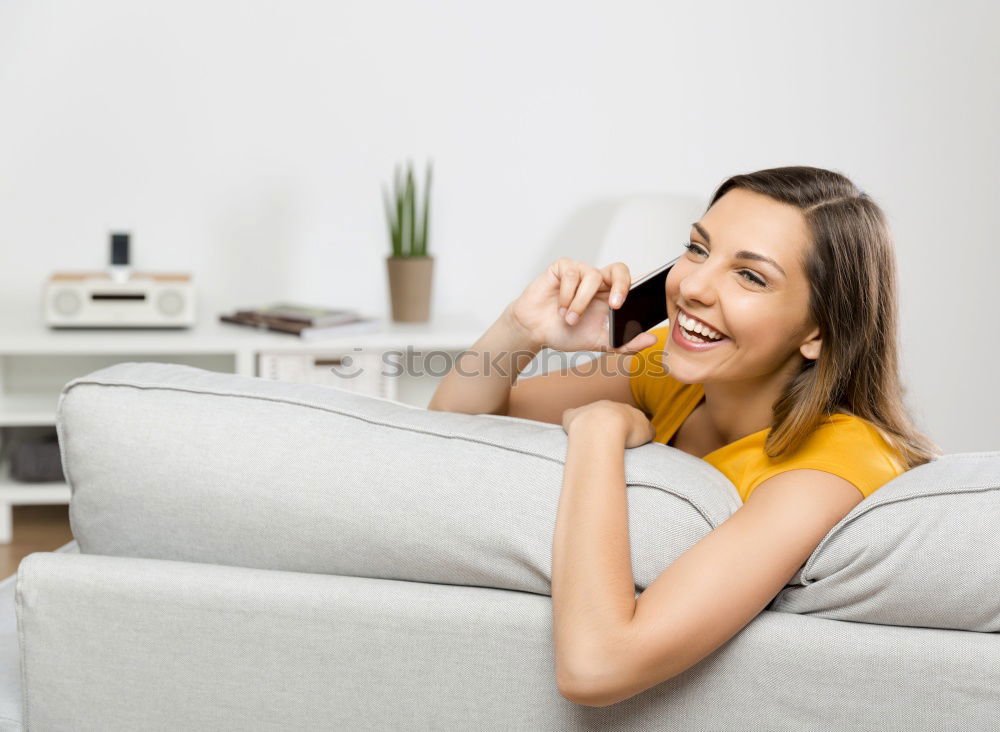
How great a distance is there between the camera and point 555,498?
0.94 m

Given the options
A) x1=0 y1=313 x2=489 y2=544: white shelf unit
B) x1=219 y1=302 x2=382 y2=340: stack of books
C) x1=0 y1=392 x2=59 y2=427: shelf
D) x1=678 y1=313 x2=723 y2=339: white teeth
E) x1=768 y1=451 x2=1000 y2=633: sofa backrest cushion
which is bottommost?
x1=0 y1=392 x2=59 y2=427: shelf

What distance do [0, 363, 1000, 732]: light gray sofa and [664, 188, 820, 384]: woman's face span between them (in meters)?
0.32

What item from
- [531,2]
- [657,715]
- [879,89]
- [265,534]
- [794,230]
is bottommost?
[657,715]

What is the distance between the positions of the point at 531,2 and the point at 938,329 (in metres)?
1.71

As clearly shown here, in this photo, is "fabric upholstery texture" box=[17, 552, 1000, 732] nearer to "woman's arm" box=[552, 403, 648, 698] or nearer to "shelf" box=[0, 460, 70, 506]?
"woman's arm" box=[552, 403, 648, 698]

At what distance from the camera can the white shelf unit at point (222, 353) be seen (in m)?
2.80

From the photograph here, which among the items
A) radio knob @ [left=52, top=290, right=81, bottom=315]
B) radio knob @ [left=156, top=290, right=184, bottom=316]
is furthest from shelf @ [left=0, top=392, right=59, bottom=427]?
radio knob @ [left=156, top=290, right=184, bottom=316]

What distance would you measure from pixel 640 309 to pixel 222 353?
180cm

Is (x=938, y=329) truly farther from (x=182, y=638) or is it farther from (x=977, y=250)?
(x=182, y=638)

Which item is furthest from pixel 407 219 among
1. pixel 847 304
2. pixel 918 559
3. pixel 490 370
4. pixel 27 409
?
pixel 918 559

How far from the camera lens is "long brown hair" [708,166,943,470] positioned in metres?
1.24

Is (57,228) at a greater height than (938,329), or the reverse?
(57,228)

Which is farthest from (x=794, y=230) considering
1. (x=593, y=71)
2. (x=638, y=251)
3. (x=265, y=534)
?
(x=593, y=71)

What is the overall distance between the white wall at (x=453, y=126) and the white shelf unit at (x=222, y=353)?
248 millimetres
